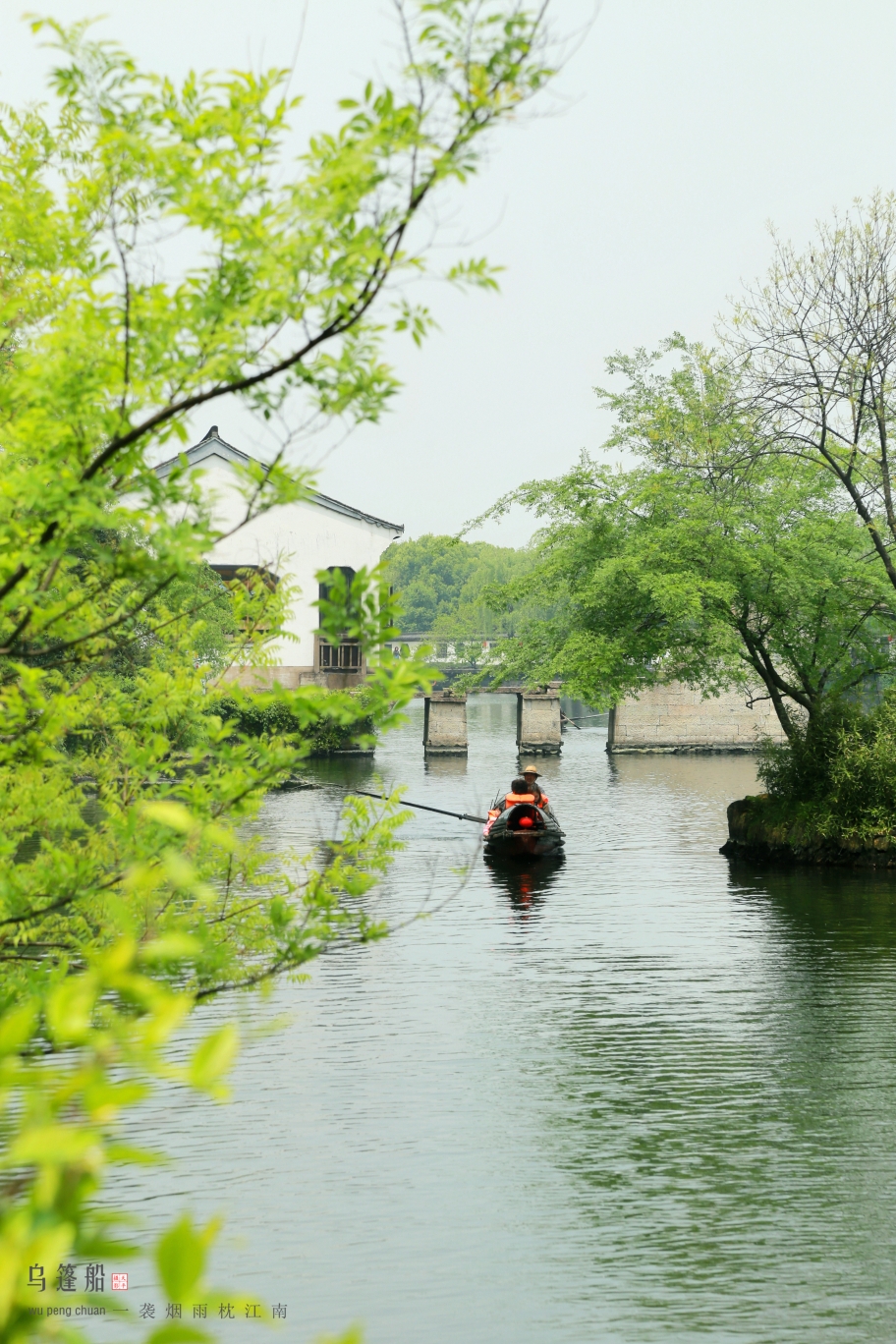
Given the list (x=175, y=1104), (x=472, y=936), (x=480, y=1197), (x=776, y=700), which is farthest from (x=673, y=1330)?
(x=776, y=700)

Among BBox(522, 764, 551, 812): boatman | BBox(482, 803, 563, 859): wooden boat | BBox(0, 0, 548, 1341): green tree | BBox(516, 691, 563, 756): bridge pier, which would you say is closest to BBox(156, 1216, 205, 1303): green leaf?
BBox(0, 0, 548, 1341): green tree

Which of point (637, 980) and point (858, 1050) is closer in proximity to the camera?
point (858, 1050)

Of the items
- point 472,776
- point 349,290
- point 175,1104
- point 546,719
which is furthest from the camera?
point 546,719

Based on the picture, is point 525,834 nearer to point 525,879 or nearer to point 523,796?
point 523,796

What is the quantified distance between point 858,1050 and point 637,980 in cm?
356

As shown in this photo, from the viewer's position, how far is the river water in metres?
7.51

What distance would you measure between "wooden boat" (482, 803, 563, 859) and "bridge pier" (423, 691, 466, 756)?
26.8 m

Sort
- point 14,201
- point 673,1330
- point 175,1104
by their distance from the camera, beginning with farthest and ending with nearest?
point 175,1104 < point 673,1330 < point 14,201

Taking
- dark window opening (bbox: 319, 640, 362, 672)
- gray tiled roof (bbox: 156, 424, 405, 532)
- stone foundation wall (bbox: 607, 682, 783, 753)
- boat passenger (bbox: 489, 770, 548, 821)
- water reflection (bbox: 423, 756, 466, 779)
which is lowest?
water reflection (bbox: 423, 756, 466, 779)

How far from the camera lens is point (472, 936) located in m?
18.4

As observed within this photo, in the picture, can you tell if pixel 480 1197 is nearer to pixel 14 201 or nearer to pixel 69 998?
pixel 14 201

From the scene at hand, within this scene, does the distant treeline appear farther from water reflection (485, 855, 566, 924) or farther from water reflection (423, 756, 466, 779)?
water reflection (485, 855, 566, 924)

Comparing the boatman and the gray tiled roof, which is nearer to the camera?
the boatman

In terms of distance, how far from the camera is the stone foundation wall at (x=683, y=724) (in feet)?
171
